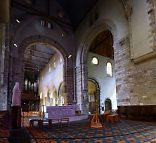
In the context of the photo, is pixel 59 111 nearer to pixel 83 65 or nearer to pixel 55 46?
pixel 83 65

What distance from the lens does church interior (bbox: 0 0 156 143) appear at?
5844 mm

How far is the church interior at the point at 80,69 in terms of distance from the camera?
5844 mm

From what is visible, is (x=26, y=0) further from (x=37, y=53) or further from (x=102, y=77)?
(x=102, y=77)

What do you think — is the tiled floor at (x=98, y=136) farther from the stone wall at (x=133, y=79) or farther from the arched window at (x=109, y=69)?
the arched window at (x=109, y=69)

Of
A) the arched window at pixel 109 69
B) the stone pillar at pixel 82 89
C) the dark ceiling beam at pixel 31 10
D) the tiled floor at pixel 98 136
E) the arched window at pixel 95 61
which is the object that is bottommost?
the tiled floor at pixel 98 136

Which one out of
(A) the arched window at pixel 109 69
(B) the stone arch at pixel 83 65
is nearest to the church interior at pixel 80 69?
(B) the stone arch at pixel 83 65

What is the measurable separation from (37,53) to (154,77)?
15.5 metres

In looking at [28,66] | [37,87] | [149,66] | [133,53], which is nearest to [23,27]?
[133,53]

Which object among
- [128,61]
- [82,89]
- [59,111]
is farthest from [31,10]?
[128,61]

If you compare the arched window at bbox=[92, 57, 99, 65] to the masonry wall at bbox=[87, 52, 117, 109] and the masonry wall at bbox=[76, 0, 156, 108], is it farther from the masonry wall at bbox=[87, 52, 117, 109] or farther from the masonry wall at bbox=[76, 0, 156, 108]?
the masonry wall at bbox=[76, 0, 156, 108]

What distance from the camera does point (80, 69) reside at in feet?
47.5

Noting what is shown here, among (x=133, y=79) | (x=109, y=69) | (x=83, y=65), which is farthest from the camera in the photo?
(x=109, y=69)

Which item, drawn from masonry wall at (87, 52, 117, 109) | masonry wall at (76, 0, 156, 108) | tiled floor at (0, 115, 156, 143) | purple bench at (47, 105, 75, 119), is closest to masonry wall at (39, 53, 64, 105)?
masonry wall at (87, 52, 117, 109)

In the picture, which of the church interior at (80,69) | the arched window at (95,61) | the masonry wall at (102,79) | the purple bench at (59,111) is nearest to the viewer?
the church interior at (80,69)
